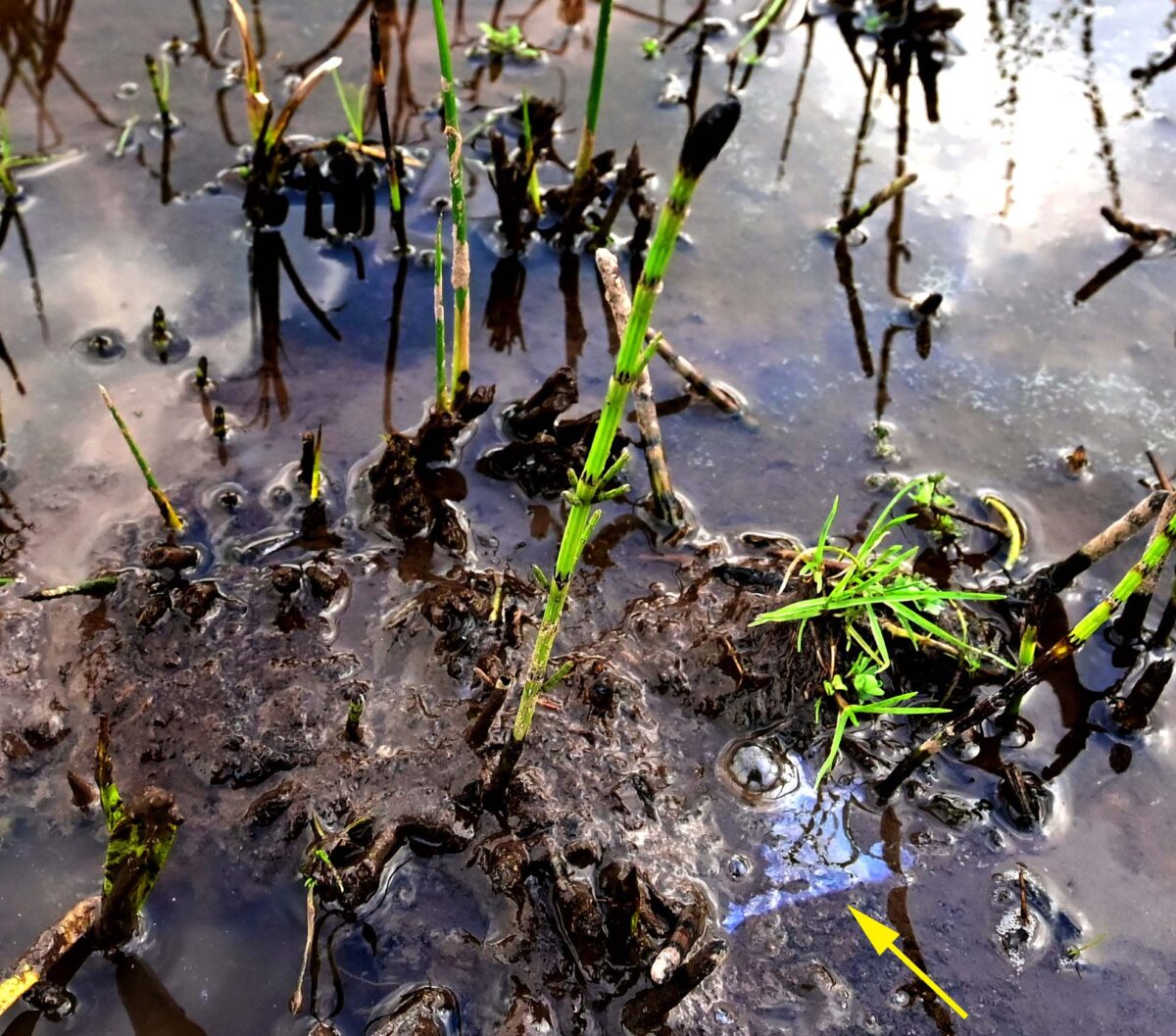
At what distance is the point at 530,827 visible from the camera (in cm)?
221

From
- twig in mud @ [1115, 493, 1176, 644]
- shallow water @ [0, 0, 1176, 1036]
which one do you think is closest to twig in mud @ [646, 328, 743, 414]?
shallow water @ [0, 0, 1176, 1036]

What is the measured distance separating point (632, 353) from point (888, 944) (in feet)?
5.12

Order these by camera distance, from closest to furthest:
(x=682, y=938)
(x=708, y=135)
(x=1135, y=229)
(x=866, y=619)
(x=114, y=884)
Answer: (x=708, y=135) < (x=114, y=884) < (x=682, y=938) < (x=866, y=619) < (x=1135, y=229)

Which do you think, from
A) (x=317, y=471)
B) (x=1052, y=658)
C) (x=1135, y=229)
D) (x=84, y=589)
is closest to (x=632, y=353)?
(x=1052, y=658)

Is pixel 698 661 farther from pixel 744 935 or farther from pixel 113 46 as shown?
pixel 113 46

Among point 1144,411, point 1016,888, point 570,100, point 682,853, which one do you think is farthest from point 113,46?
point 1016,888

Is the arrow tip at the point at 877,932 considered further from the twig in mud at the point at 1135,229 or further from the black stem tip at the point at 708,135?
the twig in mud at the point at 1135,229

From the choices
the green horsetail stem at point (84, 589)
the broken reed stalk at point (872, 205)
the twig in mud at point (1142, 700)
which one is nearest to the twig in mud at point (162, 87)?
the green horsetail stem at point (84, 589)

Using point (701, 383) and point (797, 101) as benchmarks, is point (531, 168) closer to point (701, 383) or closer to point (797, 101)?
point (701, 383)

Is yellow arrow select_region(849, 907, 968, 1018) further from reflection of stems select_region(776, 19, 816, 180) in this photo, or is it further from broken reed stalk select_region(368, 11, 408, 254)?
reflection of stems select_region(776, 19, 816, 180)

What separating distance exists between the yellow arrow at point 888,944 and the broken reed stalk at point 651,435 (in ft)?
3.81

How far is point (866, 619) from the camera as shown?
8.13 feet

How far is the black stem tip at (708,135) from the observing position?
3.48 ft

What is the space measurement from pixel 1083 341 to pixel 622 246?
1.70 m
